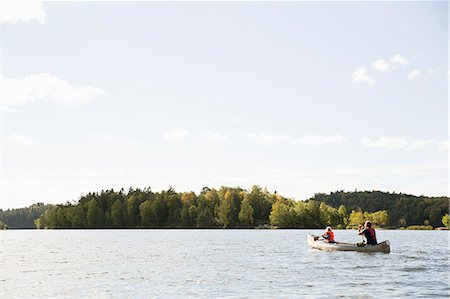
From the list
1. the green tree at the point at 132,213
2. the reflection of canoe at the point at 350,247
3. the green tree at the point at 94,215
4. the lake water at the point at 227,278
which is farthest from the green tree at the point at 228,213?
the lake water at the point at 227,278

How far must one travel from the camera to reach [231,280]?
108 ft

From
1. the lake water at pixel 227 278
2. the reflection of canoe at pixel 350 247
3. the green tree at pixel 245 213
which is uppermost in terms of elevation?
the green tree at pixel 245 213

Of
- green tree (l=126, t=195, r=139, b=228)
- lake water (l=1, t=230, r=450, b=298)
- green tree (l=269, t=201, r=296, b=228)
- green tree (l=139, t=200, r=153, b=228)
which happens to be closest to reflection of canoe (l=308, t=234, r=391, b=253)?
lake water (l=1, t=230, r=450, b=298)

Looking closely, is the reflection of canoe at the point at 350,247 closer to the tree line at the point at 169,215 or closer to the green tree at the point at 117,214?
the tree line at the point at 169,215

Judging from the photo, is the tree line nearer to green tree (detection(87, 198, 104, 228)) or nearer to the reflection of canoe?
green tree (detection(87, 198, 104, 228))

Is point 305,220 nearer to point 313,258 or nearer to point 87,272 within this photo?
point 313,258

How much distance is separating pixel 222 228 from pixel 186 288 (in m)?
170

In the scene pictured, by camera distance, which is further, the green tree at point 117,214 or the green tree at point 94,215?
the green tree at point 117,214

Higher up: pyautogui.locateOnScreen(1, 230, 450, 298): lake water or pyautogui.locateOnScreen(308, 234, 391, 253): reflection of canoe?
pyautogui.locateOnScreen(308, 234, 391, 253): reflection of canoe

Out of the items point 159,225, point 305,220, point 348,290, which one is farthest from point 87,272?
point 159,225

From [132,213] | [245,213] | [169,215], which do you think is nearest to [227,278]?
[245,213]

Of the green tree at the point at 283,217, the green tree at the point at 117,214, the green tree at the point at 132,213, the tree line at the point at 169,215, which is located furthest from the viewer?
the green tree at the point at 132,213

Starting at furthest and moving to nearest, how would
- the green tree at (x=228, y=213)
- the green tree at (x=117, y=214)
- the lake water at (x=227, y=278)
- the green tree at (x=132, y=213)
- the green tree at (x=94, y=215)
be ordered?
the green tree at (x=132, y=213)
the green tree at (x=117, y=214)
the green tree at (x=228, y=213)
the green tree at (x=94, y=215)
the lake water at (x=227, y=278)

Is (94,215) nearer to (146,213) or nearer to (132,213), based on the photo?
(132,213)
